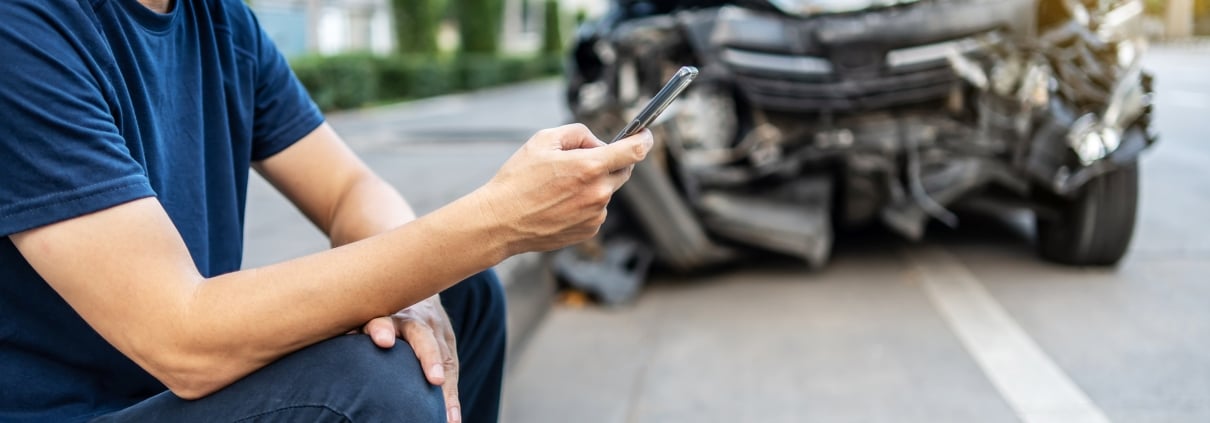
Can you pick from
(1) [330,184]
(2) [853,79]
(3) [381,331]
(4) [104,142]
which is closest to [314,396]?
(3) [381,331]

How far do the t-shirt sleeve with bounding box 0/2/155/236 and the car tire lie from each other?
4132mm

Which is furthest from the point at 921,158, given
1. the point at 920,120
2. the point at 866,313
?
the point at 866,313

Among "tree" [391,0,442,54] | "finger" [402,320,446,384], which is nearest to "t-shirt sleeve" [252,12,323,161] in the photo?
"finger" [402,320,446,384]

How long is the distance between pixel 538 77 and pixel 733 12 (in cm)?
3060

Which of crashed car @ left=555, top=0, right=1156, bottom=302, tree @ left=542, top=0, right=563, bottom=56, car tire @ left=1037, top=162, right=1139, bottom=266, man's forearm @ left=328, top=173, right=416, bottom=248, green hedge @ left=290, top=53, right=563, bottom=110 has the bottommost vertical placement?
tree @ left=542, top=0, right=563, bottom=56

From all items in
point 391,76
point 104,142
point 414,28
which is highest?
point 104,142

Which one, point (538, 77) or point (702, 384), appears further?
point (538, 77)

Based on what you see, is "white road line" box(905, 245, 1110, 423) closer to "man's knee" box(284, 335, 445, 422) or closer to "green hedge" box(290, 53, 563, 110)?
"man's knee" box(284, 335, 445, 422)

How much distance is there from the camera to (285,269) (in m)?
1.46

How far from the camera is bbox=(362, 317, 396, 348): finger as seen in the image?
153 centimetres

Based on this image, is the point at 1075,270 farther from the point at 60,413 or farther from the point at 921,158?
the point at 60,413

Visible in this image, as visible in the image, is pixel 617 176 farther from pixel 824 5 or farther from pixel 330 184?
pixel 824 5

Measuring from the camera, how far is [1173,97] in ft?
48.0

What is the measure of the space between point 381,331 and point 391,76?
19.9 meters
